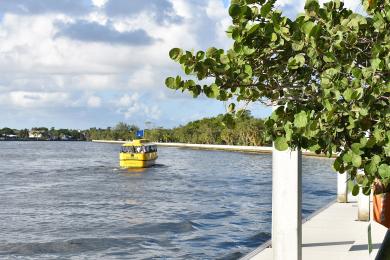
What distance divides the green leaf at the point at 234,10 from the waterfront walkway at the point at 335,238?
750 cm

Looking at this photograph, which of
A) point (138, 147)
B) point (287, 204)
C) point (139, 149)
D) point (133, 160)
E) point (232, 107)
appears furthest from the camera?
point (138, 147)

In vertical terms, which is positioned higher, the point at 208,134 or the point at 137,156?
the point at 208,134

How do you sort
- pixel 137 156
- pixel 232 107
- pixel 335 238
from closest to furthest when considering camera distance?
1. pixel 232 107
2. pixel 335 238
3. pixel 137 156

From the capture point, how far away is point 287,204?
8070 millimetres

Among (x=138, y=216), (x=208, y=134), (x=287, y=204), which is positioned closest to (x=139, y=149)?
(x=138, y=216)

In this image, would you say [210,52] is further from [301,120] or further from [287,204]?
[287,204]

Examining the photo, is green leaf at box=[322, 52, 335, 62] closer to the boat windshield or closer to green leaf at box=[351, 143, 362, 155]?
green leaf at box=[351, 143, 362, 155]

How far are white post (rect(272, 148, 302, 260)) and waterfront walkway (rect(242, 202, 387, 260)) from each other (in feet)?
6.68

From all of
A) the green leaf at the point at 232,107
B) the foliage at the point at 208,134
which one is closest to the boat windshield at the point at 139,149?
the foliage at the point at 208,134

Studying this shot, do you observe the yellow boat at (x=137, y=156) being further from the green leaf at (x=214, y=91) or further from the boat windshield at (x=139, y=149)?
the green leaf at (x=214, y=91)

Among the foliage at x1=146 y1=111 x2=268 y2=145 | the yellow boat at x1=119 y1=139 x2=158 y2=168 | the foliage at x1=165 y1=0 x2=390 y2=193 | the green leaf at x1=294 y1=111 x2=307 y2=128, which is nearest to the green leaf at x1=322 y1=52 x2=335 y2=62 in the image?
the foliage at x1=165 y1=0 x2=390 y2=193

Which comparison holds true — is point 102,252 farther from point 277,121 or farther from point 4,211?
point 277,121

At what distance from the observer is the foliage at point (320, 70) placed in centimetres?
318

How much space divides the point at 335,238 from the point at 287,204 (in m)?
4.25
